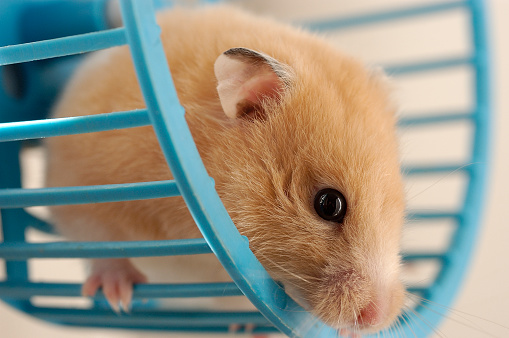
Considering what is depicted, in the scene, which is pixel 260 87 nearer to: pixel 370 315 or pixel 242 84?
pixel 242 84

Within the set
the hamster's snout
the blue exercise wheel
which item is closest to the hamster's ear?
the blue exercise wheel

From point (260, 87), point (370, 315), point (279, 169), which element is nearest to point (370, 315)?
point (370, 315)

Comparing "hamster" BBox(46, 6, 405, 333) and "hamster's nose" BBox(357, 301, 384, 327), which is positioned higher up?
"hamster" BBox(46, 6, 405, 333)

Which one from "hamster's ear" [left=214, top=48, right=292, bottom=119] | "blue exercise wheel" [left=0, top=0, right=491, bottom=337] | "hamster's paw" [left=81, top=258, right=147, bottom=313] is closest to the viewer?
"blue exercise wheel" [left=0, top=0, right=491, bottom=337]

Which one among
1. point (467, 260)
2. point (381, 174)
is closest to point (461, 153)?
point (467, 260)

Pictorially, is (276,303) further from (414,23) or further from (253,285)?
(414,23)

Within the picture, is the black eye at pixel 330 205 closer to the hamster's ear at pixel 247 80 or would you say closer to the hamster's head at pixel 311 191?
the hamster's head at pixel 311 191

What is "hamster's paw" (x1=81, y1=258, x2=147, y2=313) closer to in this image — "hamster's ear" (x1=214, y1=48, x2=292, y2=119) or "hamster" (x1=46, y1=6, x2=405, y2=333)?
"hamster" (x1=46, y1=6, x2=405, y2=333)
